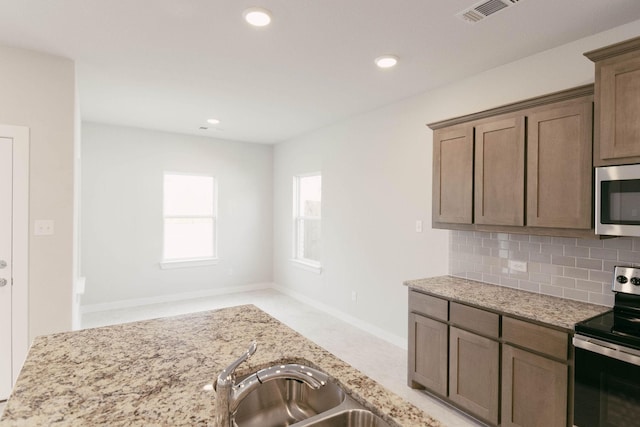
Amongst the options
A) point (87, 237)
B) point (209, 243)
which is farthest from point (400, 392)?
point (87, 237)

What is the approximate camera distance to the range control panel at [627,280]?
201 cm

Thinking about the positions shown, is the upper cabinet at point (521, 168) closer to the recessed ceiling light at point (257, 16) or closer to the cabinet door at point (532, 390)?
the cabinet door at point (532, 390)

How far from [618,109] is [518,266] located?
135cm

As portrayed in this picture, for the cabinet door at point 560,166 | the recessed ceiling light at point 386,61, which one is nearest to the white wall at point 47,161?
the recessed ceiling light at point 386,61

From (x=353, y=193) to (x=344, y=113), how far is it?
3.44 feet

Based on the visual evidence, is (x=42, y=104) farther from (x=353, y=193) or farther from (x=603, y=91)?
(x=603, y=91)

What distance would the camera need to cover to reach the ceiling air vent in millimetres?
2146

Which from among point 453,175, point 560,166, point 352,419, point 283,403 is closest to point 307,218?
point 453,175

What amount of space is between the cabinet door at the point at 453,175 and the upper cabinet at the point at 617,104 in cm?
90

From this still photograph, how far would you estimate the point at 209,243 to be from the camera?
6.34m

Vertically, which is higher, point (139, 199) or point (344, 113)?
point (344, 113)

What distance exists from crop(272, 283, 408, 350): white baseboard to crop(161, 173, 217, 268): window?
5.30 feet

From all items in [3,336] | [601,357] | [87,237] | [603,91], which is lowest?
[3,336]

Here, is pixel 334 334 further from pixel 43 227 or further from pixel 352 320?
pixel 43 227
